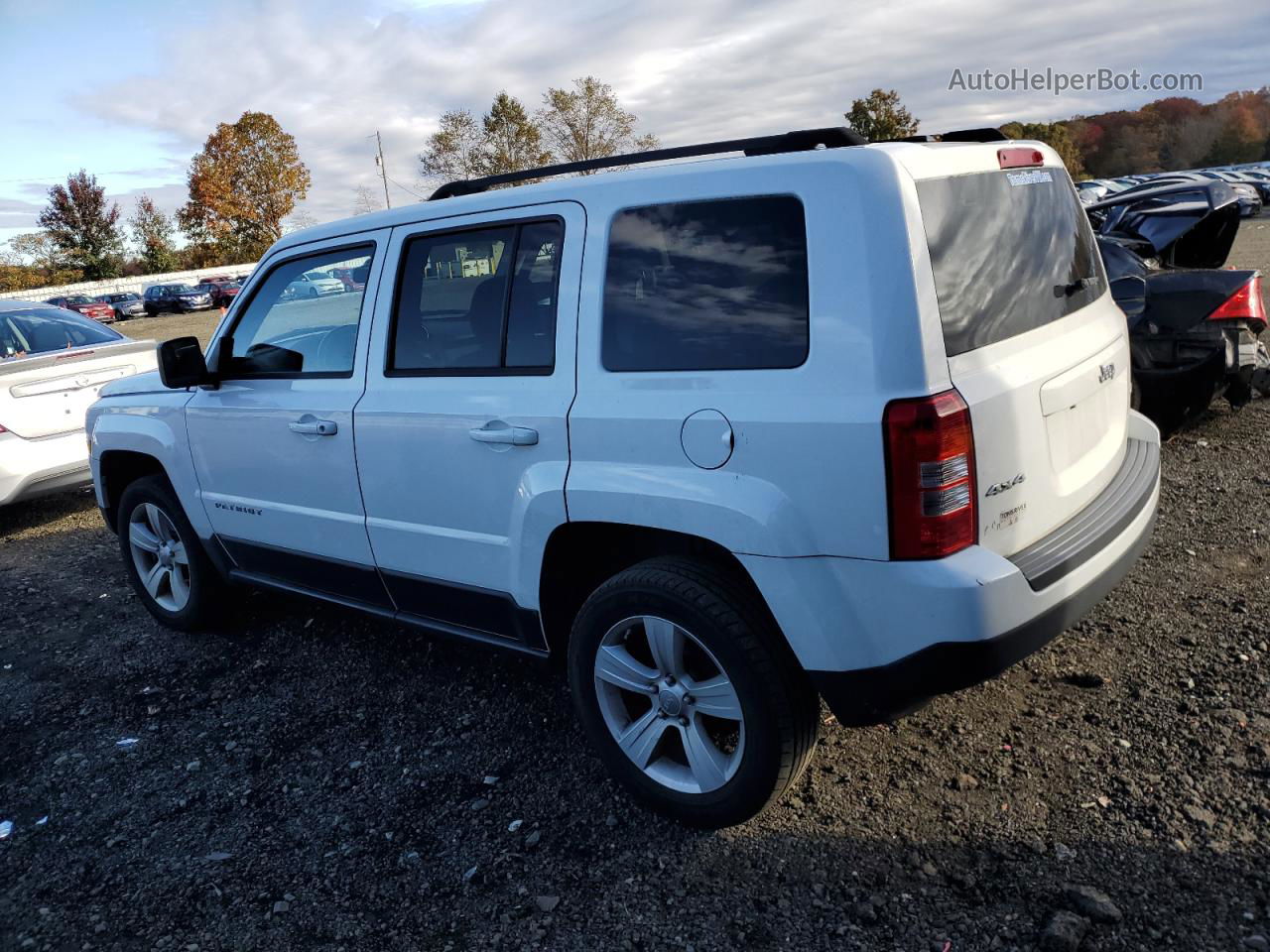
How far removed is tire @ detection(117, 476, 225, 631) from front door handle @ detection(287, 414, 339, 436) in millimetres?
1234

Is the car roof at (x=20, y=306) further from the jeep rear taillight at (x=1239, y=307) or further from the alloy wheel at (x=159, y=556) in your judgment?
the jeep rear taillight at (x=1239, y=307)

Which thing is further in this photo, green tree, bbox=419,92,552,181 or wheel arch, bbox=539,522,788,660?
green tree, bbox=419,92,552,181

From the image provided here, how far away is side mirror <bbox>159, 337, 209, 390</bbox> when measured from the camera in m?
4.02

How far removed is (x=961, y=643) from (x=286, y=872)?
211 cm

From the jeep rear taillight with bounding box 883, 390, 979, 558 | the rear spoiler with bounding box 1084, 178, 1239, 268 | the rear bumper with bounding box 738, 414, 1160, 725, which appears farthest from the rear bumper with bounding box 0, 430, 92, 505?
the rear spoiler with bounding box 1084, 178, 1239, 268

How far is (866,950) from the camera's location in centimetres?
238

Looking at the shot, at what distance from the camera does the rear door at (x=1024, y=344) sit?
2.43 meters

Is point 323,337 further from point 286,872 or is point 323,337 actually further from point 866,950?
point 866,950

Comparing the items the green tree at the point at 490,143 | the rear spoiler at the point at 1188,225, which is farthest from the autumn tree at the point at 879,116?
the rear spoiler at the point at 1188,225

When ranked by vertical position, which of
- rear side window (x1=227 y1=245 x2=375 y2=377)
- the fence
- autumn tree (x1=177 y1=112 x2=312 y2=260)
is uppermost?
autumn tree (x1=177 y1=112 x2=312 y2=260)

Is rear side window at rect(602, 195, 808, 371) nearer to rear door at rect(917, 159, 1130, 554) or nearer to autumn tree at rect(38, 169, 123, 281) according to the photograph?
rear door at rect(917, 159, 1130, 554)

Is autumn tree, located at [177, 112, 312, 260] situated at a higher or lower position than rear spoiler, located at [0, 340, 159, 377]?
higher

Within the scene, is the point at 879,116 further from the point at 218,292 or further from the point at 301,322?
the point at 301,322

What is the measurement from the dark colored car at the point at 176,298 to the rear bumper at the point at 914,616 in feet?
146
